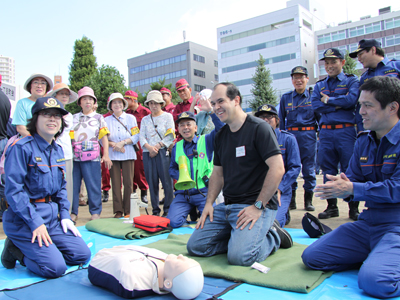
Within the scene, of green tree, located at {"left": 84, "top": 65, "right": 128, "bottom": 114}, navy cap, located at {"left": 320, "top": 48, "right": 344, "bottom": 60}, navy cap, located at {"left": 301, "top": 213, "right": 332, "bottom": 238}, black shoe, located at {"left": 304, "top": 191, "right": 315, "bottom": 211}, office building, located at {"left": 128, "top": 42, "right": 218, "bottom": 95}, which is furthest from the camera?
office building, located at {"left": 128, "top": 42, "right": 218, "bottom": 95}

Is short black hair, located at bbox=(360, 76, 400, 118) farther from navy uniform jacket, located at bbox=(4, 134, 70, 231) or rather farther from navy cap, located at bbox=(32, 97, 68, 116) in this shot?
navy uniform jacket, located at bbox=(4, 134, 70, 231)

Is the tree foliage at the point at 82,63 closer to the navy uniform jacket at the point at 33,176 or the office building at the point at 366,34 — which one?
the navy uniform jacket at the point at 33,176

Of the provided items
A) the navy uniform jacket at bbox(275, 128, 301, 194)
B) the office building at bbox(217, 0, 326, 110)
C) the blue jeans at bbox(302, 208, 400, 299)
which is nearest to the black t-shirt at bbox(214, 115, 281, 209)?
the blue jeans at bbox(302, 208, 400, 299)

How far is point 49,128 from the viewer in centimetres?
326

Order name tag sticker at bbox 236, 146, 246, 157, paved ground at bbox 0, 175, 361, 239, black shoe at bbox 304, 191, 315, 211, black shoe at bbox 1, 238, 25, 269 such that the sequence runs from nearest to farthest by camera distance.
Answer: black shoe at bbox 1, 238, 25, 269 → name tag sticker at bbox 236, 146, 246, 157 → paved ground at bbox 0, 175, 361, 239 → black shoe at bbox 304, 191, 315, 211

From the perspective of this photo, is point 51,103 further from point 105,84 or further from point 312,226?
point 105,84

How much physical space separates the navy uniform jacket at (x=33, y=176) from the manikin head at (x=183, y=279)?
4.94 ft

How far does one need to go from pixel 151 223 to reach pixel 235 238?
1745 millimetres

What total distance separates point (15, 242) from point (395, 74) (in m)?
5.19

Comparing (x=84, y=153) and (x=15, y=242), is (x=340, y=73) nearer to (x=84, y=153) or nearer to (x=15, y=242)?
(x=84, y=153)

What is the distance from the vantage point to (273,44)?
170ft

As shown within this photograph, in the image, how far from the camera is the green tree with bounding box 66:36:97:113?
2802 centimetres

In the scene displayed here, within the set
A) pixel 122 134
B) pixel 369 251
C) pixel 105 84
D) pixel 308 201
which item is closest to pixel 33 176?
pixel 122 134

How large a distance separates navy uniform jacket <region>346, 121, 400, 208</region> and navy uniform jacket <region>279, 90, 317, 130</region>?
2900mm
